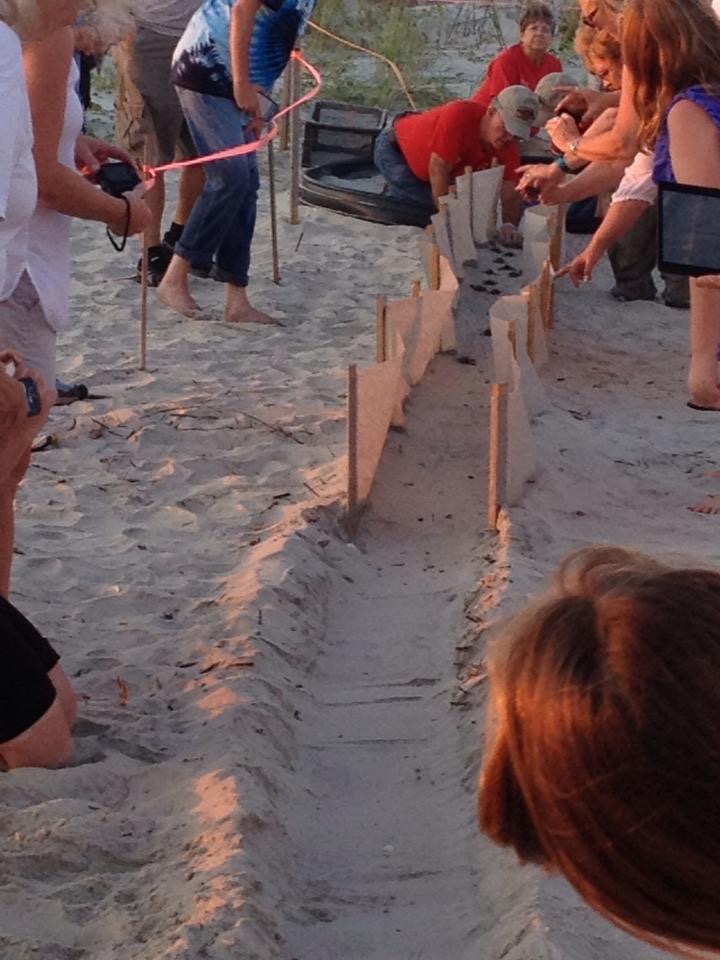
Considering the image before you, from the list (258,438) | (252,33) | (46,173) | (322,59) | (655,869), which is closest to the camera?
(655,869)

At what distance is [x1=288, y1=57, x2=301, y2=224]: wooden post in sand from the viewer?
8391 millimetres

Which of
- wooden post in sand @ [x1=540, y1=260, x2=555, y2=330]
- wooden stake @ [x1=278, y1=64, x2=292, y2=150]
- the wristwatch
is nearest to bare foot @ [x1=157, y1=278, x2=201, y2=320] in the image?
wooden post in sand @ [x1=540, y1=260, x2=555, y2=330]

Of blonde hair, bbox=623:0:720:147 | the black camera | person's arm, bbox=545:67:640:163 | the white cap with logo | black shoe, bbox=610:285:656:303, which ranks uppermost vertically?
blonde hair, bbox=623:0:720:147

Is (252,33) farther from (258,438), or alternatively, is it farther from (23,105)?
(23,105)

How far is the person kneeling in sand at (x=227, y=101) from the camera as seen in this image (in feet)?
19.4

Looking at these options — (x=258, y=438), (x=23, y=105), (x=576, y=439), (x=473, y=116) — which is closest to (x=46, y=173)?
(x=23, y=105)

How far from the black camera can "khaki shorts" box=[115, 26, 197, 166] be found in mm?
2885

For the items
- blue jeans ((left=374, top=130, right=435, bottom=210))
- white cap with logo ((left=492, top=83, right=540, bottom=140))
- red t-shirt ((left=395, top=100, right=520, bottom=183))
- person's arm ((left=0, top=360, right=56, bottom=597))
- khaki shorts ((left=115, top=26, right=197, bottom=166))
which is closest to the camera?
person's arm ((left=0, top=360, right=56, bottom=597))

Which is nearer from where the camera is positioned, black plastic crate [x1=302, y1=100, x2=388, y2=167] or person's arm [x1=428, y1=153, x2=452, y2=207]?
person's arm [x1=428, y1=153, x2=452, y2=207]

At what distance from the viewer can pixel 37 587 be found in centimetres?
388

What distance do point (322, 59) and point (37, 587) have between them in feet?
33.1

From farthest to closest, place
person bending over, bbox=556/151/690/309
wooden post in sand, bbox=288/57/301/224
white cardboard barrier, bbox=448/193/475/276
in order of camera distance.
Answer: wooden post in sand, bbox=288/57/301/224, white cardboard barrier, bbox=448/193/475/276, person bending over, bbox=556/151/690/309

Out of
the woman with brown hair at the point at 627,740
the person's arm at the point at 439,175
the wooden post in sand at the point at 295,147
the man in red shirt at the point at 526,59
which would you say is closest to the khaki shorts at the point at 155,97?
the person's arm at the point at 439,175

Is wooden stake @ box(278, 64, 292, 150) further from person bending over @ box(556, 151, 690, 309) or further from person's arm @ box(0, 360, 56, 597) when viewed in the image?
person's arm @ box(0, 360, 56, 597)
